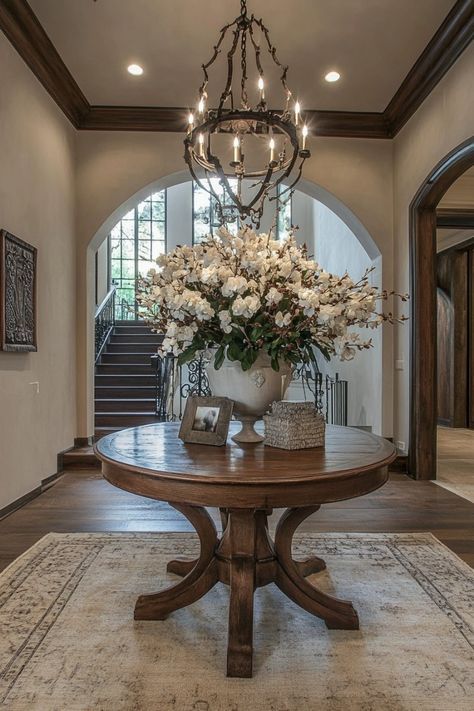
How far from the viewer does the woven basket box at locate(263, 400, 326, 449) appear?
180cm

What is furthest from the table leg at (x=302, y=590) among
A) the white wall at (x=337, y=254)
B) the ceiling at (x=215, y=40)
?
the ceiling at (x=215, y=40)

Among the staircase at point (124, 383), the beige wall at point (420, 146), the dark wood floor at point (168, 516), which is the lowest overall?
the dark wood floor at point (168, 516)

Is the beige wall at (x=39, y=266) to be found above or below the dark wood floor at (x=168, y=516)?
above

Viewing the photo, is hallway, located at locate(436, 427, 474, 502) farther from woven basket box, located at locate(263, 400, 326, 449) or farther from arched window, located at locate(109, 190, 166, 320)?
arched window, located at locate(109, 190, 166, 320)

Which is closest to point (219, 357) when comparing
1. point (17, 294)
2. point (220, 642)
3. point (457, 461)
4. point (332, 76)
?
point (220, 642)

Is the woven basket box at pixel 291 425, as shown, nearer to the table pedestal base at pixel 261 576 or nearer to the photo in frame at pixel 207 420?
the photo in frame at pixel 207 420

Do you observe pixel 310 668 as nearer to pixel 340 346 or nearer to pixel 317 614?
pixel 317 614

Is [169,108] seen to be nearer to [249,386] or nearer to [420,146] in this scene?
[420,146]

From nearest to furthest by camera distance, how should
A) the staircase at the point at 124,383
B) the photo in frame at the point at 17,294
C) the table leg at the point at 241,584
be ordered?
the table leg at the point at 241,584, the photo in frame at the point at 17,294, the staircase at the point at 124,383

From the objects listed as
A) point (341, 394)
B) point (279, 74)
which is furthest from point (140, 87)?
point (341, 394)

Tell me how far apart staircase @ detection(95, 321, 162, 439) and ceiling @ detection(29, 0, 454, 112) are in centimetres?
321

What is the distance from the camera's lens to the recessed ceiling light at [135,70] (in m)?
3.98

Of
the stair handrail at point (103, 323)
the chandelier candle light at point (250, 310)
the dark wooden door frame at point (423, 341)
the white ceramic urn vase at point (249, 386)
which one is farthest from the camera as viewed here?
the stair handrail at point (103, 323)

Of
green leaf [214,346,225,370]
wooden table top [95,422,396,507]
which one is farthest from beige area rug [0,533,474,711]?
green leaf [214,346,225,370]
